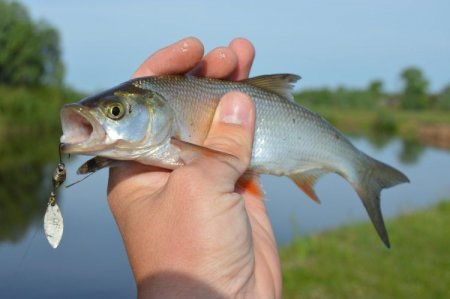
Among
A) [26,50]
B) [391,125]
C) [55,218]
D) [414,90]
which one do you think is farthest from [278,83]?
[414,90]

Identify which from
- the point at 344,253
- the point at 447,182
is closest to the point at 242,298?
the point at 344,253

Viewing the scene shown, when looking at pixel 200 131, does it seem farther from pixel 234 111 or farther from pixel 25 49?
pixel 25 49

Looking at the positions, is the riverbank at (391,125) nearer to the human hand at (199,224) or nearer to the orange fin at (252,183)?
the orange fin at (252,183)

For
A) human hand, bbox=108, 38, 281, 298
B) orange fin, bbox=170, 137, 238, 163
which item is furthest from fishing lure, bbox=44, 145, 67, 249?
orange fin, bbox=170, 137, 238, 163

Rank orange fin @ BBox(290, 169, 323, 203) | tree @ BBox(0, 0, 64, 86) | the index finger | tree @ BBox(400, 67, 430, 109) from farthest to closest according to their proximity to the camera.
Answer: tree @ BBox(400, 67, 430, 109) → tree @ BBox(0, 0, 64, 86) → orange fin @ BBox(290, 169, 323, 203) → the index finger

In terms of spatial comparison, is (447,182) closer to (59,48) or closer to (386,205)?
(386,205)

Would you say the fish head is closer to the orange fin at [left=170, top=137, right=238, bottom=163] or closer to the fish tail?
the orange fin at [left=170, top=137, right=238, bottom=163]

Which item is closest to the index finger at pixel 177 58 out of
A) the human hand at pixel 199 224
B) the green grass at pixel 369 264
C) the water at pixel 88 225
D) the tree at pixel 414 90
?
the human hand at pixel 199 224
